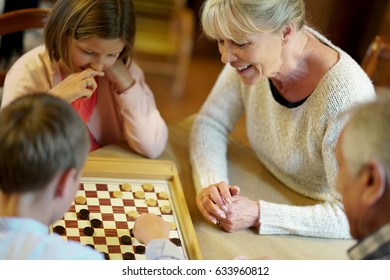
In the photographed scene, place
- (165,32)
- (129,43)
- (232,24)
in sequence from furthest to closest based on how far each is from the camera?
(165,32)
(129,43)
(232,24)

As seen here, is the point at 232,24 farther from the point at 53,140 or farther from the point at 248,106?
the point at 53,140

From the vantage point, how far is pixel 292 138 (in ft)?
6.12

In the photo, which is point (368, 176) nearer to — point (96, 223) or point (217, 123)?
point (96, 223)

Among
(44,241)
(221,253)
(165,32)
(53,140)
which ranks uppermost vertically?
(53,140)

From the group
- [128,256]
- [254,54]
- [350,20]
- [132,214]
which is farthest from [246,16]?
[350,20]

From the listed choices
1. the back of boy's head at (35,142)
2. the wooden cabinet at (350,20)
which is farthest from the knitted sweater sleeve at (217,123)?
the wooden cabinet at (350,20)

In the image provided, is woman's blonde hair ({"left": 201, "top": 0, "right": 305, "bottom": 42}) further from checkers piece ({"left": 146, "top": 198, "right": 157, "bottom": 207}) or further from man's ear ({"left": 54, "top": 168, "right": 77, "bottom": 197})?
man's ear ({"left": 54, "top": 168, "right": 77, "bottom": 197})

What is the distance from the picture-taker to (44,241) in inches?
44.9

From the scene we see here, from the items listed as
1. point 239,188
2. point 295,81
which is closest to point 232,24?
point 295,81

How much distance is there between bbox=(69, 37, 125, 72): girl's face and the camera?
169cm

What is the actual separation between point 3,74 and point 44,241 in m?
0.97

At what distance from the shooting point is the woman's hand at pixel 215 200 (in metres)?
1.61

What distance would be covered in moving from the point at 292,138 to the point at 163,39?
217 cm

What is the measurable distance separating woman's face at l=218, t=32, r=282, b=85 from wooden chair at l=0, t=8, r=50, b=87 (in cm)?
65
